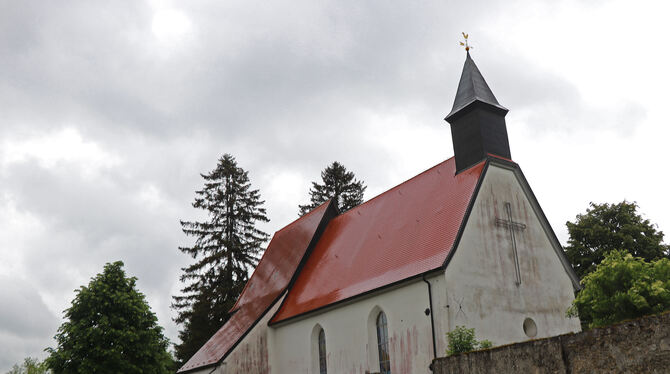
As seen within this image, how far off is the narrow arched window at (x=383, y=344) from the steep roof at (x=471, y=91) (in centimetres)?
767

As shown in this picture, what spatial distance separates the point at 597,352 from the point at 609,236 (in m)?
23.6

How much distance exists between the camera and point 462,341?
14133 mm

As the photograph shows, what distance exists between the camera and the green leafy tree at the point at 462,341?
14.1 m

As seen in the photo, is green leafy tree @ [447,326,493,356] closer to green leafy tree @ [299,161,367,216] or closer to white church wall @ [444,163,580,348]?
white church wall @ [444,163,580,348]

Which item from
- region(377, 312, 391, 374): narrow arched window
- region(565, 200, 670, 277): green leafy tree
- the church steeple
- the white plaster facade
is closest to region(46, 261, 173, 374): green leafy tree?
the white plaster facade

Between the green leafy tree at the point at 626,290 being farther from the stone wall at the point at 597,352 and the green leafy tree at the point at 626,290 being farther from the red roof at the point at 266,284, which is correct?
the red roof at the point at 266,284

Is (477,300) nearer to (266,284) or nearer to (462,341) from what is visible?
(462,341)

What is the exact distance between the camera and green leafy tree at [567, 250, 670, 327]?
12.6 m

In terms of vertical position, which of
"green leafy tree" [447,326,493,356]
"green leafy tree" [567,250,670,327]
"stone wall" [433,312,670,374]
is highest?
"green leafy tree" [567,250,670,327]

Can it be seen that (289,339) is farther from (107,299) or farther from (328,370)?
(107,299)

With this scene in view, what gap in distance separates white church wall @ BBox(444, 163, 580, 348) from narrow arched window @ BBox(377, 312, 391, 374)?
2831 millimetres

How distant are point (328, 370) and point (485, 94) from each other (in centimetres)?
1137

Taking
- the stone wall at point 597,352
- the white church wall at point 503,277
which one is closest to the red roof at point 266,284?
the white church wall at point 503,277

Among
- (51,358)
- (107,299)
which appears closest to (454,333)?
(107,299)
